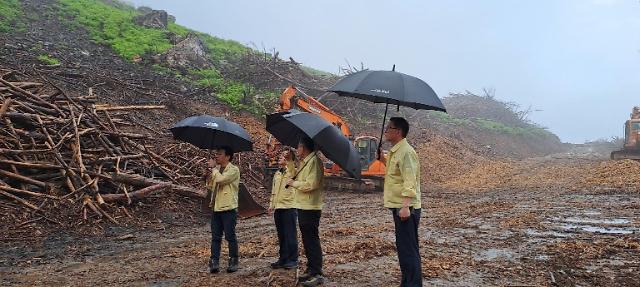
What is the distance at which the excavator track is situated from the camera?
55.3 ft

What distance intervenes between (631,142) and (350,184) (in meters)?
19.0

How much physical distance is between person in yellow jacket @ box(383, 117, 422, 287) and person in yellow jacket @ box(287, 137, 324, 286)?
37.4 inches

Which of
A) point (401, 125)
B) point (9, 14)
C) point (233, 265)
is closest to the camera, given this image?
point (401, 125)

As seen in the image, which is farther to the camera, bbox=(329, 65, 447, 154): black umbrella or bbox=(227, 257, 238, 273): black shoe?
bbox=(227, 257, 238, 273): black shoe

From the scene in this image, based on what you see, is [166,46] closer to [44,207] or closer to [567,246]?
[44,207]

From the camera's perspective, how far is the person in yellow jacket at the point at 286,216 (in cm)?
636

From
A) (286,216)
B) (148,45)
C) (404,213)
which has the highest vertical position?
(148,45)

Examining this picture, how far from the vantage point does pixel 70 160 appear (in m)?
10.6

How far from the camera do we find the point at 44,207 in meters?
9.30

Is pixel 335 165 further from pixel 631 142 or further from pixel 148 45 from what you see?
pixel 631 142

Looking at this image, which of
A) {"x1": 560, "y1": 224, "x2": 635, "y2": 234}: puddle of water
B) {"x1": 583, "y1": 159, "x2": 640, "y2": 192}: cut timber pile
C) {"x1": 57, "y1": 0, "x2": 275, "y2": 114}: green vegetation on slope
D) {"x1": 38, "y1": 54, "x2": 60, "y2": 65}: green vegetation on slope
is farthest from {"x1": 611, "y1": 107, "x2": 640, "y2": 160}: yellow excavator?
{"x1": 38, "y1": 54, "x2": 60, "y2": 65}: green vegetation on slope

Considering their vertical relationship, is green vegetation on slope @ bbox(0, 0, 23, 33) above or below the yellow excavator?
above

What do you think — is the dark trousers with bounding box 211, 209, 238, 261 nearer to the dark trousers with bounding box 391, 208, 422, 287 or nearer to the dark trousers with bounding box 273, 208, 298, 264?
the dark trousers with bounding box 273, 208, 298, 264

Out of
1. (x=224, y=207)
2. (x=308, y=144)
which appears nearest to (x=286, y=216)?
(x=224, y=207)
